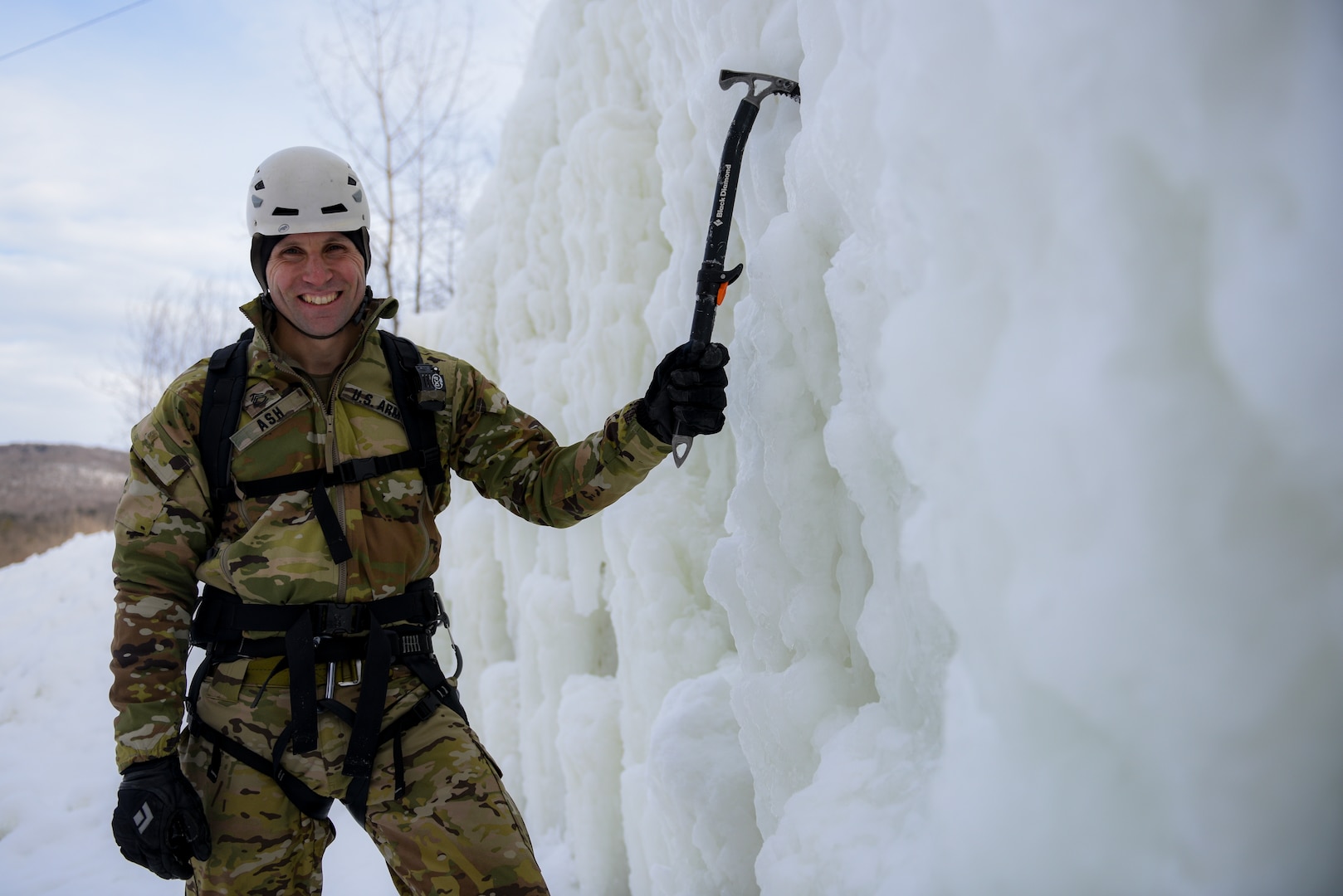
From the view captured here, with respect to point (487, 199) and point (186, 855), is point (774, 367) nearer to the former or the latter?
point (186, 855)

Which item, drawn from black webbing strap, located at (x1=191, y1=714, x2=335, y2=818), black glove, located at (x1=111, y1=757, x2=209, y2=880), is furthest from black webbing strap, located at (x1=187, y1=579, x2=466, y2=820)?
black glove, located at (x1=111, y1=757, x2=209, y2=880)

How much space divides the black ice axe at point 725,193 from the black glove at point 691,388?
58 millimetres

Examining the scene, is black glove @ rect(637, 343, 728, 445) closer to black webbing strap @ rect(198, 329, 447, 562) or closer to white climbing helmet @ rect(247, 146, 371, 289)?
black webbing strap @ rect(198, 329, 447, 562)

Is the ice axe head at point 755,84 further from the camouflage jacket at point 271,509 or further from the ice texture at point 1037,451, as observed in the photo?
the camouflage jacket at point 271,509

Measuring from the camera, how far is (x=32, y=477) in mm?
28094

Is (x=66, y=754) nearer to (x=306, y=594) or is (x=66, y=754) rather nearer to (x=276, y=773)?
(x=276, y=773)

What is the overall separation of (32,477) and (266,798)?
31.8m

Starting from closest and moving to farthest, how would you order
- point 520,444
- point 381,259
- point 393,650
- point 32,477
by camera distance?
point 393,650
point 520,444
point 381,259
point 32,477

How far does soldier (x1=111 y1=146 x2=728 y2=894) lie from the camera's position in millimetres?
2045

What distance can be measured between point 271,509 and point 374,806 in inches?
28.2

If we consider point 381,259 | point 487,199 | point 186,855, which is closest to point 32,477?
point 381,259

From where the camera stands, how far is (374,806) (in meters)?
2.09

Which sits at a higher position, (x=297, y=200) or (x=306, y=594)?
(x=297, y=200)

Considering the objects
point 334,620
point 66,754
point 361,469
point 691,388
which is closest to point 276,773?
point 334,620
